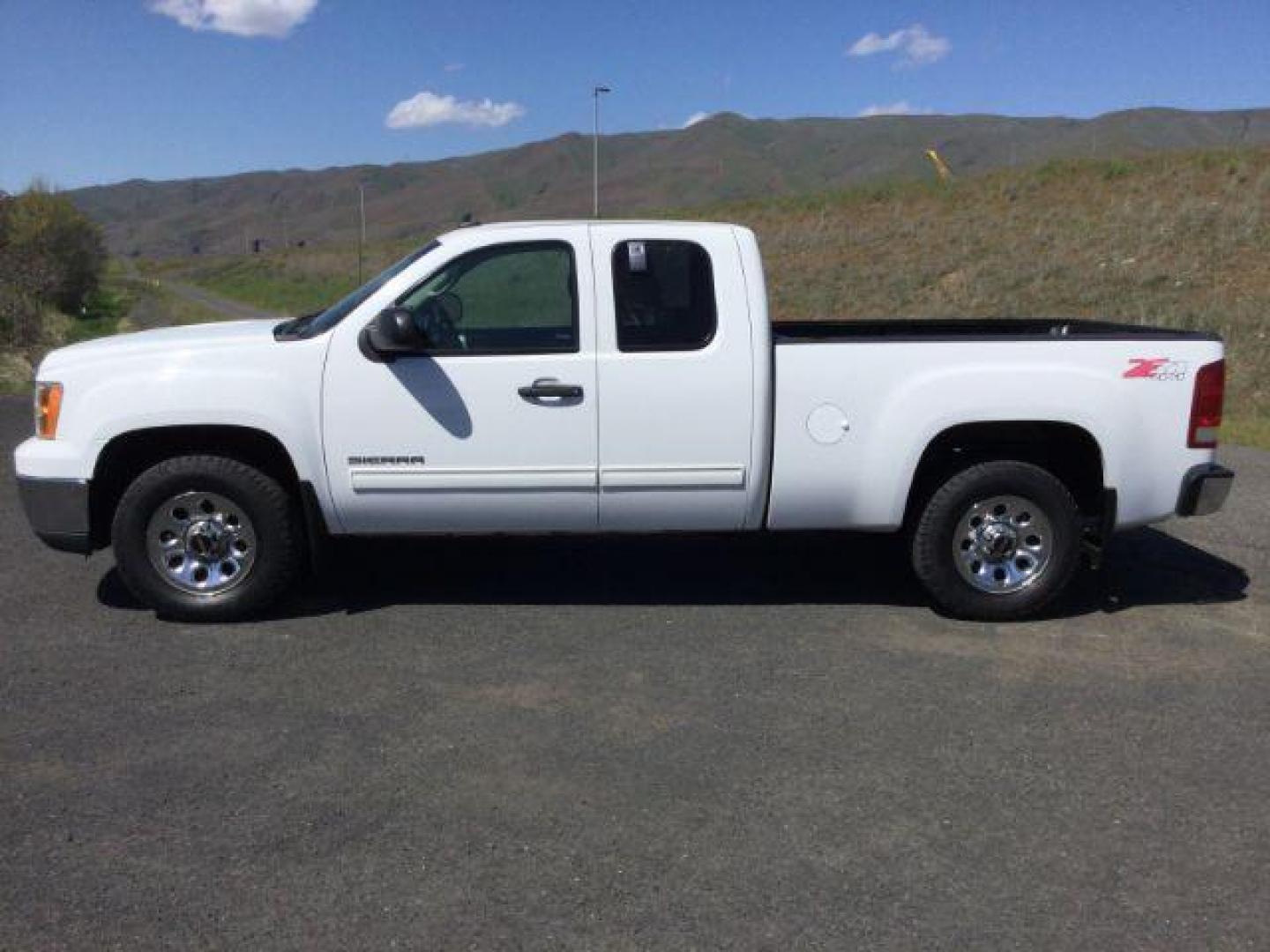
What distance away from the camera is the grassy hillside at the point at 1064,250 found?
19672mm

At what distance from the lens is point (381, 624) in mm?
5590

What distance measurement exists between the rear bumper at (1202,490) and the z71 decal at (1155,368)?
0.47m

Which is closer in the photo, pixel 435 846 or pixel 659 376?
pixel 435 846

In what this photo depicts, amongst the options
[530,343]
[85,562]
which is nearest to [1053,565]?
[530,343]

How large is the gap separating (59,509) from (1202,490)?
17.6 ft

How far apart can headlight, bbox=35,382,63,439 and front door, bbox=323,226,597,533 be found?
1.25 metres

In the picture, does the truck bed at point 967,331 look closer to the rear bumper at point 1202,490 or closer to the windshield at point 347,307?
the rear bumper at point 1202,490

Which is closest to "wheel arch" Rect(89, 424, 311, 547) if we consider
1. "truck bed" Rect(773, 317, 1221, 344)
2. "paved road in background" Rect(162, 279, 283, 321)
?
"truck bed" Rect(773, 317, 1221, 344)

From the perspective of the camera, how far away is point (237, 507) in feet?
18.0

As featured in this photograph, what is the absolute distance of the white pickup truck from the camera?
5340 mm

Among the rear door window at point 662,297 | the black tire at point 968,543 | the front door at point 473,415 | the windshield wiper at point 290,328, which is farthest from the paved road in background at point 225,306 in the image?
the black tire at point 968,543

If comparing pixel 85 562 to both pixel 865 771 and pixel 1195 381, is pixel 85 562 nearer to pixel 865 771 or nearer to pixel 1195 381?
pixel 865 771

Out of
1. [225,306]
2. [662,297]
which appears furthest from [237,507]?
[225,306]

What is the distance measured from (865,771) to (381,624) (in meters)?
2.55
